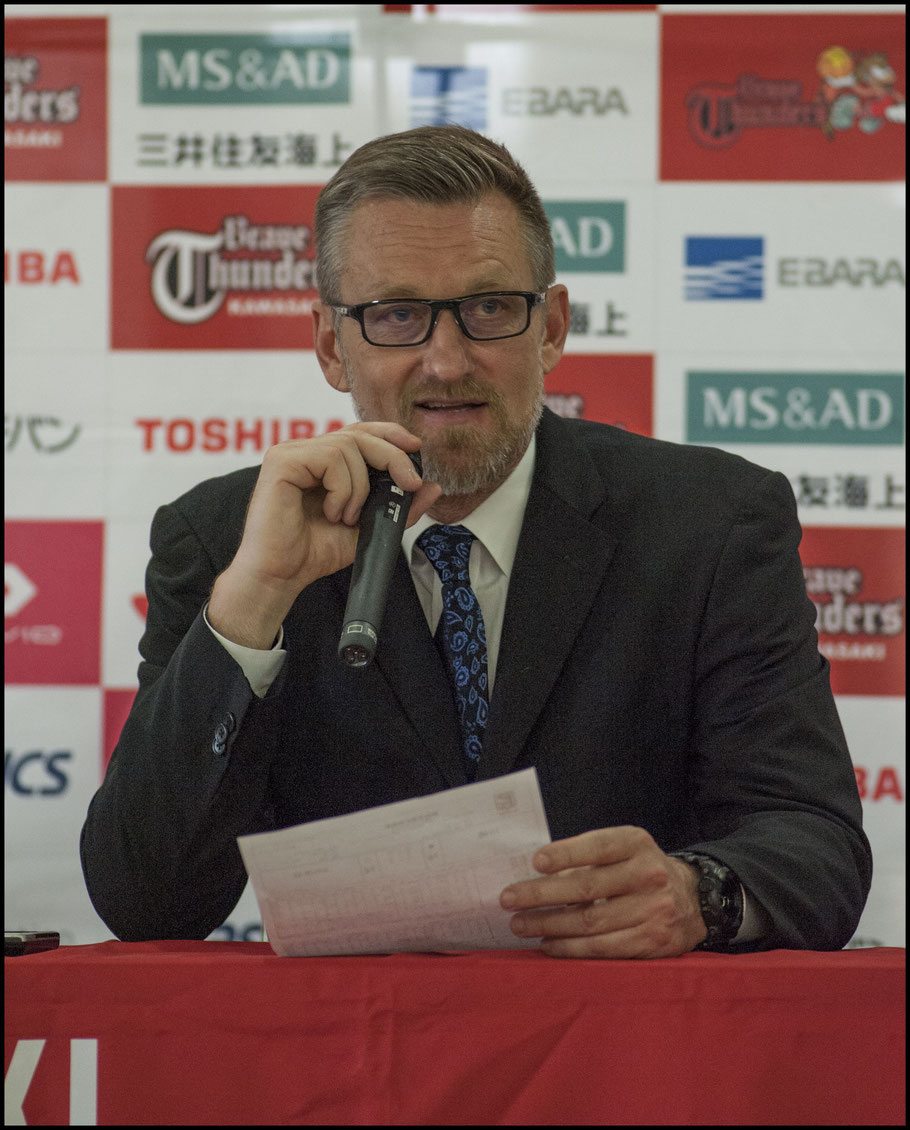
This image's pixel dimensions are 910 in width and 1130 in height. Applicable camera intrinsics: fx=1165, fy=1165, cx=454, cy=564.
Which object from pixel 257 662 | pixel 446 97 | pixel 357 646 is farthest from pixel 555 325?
pixel 446 97

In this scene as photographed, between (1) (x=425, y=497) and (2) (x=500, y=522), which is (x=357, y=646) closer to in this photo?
(1) (x=425, y=497)

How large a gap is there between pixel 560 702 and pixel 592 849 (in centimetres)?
57

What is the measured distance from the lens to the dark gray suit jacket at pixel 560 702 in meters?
1.34

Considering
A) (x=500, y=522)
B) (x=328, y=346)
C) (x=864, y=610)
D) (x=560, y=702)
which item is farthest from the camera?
(x=864, y=610)

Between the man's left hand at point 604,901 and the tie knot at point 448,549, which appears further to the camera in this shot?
the tie knot at point 448,549

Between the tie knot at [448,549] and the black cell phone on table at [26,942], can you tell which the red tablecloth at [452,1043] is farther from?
the tie knot at [448,549]

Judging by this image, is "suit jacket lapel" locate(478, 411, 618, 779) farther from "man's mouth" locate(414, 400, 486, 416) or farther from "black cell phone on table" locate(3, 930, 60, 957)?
"black cell phone on table" locate(3, 930, 60, 957)

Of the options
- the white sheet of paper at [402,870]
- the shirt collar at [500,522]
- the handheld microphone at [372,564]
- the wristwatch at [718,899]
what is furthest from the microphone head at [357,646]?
the shirt collar at [500,522]

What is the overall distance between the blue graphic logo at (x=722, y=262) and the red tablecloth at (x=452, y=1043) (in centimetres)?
207

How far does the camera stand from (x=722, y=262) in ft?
8.89

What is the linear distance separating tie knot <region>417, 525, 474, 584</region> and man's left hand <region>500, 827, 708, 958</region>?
631mm

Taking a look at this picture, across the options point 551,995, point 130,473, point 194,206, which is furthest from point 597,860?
point 194,206

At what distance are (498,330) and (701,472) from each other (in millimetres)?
378

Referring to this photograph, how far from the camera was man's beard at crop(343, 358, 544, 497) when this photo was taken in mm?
1614
